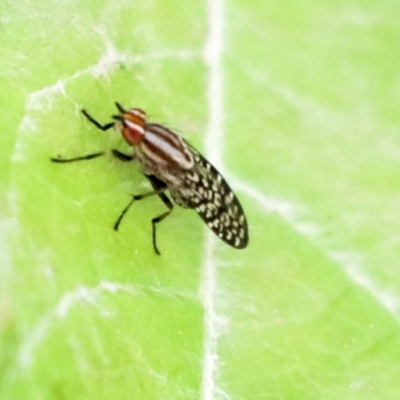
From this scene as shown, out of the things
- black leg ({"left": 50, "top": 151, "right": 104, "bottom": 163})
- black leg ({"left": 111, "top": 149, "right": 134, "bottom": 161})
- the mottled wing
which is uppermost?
the mottled wing

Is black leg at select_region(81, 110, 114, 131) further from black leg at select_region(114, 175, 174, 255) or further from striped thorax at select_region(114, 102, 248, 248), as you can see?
black leg at select_region(114, 175, 174, 255)

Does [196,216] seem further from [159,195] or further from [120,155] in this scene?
[120,155]

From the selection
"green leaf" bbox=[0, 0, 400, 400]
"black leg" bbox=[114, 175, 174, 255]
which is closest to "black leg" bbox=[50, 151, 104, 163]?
"green leaf" bbox=[0, 0, 400, 400]

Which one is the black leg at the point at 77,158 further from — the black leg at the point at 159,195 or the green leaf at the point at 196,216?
the black leg at the point at 159,195

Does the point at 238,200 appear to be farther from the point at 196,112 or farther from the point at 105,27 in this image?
the point at 105,27

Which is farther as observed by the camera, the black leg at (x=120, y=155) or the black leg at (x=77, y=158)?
the black leg at (x=120, y=155)

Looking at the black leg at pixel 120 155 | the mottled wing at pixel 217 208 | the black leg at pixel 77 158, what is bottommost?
the black leg at pixel 77 158

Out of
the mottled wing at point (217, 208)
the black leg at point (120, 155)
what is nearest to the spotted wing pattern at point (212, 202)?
the mottled wing at point (217, 208)
